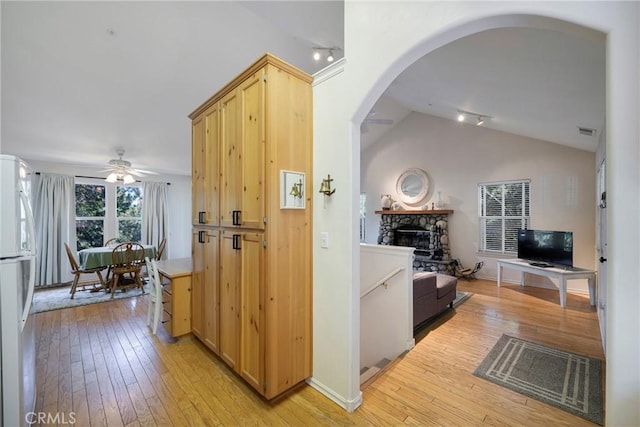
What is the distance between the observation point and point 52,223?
520cm

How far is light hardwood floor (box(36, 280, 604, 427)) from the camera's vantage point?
1779mm

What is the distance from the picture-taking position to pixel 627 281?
0.99 meters

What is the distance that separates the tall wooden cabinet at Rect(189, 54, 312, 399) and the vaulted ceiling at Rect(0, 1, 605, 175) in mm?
1468

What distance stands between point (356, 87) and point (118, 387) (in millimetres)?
2994

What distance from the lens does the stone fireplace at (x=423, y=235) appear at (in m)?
6.11

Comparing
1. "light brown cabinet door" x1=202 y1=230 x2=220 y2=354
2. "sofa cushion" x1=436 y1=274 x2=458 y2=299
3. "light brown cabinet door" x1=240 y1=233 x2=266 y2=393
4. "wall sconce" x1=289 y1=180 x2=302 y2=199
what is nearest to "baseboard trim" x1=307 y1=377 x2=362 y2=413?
"light brown cabinet door" x1=240 y1=233 x2=266 y2=393

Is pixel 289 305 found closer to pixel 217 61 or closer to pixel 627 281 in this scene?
pixel 627 281

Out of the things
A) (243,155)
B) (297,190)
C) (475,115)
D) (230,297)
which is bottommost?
(230,297)

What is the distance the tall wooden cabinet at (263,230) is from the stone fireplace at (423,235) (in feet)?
16.4

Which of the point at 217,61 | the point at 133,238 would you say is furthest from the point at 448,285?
the point at 133,238

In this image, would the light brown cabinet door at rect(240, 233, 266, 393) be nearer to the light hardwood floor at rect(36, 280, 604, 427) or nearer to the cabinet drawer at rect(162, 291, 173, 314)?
the light hardwood floor at rect(36, 280, 604, 427)

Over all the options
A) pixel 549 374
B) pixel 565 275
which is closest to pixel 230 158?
pixel 549 374

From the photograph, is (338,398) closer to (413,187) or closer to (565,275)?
(565,275)

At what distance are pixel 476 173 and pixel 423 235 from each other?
1.91m
